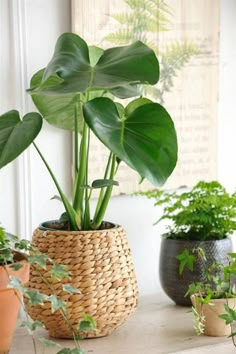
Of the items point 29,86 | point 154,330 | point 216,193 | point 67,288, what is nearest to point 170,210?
point 216,193

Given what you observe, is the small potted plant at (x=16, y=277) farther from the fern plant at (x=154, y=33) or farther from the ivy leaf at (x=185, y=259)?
the fern plant at (x=154, y=33)

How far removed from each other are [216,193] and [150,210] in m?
0.29

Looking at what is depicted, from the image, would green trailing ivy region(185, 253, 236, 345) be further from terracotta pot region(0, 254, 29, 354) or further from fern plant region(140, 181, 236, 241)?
terracotta pot region(0, 254, 29, 354)

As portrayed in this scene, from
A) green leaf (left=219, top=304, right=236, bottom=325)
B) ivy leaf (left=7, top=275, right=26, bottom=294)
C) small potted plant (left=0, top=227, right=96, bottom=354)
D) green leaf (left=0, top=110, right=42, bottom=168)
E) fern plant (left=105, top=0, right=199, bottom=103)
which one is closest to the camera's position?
ivy leaf (left=7, top=275, right=26, bottom=294)

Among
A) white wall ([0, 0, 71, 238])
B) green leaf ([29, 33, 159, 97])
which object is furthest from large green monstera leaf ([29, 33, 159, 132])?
white wall ([0, 0, 71, 238])

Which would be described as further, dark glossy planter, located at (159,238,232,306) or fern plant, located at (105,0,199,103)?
fern plant, located at (105,0,199,103)

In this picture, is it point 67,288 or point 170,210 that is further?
point 170,210

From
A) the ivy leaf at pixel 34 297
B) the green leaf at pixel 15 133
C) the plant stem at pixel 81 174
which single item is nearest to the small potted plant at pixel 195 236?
the plant stem at pixel 81 174

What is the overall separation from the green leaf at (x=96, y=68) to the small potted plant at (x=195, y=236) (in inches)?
21.8

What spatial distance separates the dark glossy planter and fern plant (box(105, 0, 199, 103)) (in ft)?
1.55

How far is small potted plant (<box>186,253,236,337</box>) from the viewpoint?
239 centimetres

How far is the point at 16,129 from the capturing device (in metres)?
2.19

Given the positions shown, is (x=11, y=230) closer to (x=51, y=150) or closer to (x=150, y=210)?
(x=51, y=150)

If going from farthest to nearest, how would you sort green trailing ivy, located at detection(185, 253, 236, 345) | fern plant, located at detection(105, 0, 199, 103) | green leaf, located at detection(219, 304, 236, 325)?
fern plant, located at detection(105, 0, 199, 103)
green trailing ivy, located at detection(185, 253, 236, 345)
green leaf, located at detection(219, 304, 236, 325)
